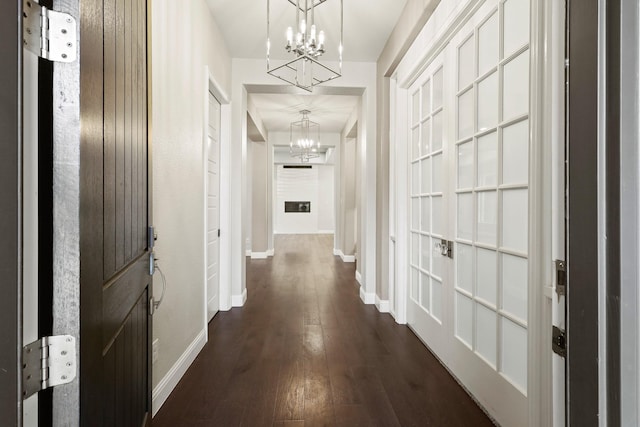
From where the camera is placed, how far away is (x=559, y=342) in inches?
29.1

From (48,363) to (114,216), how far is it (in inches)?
15.9

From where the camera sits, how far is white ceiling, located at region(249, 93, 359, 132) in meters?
5.30

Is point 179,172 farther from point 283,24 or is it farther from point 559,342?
point 559,342

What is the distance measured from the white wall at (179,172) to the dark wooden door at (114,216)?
53 centimetres

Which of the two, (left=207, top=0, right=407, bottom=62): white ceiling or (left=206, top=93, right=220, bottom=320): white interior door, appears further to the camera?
(left=206, top=93, right=220, bottom=320): white interior door

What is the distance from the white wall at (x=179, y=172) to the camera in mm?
1868

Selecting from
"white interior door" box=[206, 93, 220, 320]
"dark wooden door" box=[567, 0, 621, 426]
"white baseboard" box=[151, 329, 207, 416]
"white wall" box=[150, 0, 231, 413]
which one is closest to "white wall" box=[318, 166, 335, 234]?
"white interior door" box=[206, 93, 220, 320]

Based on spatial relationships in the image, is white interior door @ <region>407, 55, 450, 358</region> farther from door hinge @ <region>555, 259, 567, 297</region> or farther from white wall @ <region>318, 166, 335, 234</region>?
white wall @ <region>318, 166, 335, 234</region>

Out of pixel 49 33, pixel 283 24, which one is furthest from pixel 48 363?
pixel 283 24

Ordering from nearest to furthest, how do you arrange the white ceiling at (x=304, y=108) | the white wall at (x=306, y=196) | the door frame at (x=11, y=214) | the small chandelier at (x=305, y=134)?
the door frame at (x=11, y=214) → the white ceiling at (x=304, y=108) → the small chandelier at (x=305, y=134) → the white wall at (x=306, y=196)

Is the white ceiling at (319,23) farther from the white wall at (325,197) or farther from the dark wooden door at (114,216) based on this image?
the white wall at (325,197)

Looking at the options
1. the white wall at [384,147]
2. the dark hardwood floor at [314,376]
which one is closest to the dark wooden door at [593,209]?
the dark hardwood floor at [314,376]

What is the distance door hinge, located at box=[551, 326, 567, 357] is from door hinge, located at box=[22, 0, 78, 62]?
114 centimetres

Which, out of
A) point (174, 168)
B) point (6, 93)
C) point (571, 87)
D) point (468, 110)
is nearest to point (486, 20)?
point (468, 110)
